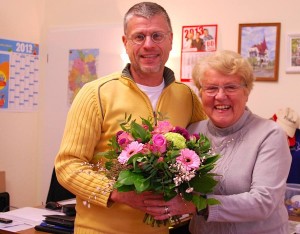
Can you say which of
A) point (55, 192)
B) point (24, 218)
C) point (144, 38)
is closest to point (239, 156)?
point (144, 38)

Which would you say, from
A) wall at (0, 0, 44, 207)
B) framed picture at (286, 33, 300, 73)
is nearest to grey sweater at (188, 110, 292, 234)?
framed picture at (286, 33, 300, 73)

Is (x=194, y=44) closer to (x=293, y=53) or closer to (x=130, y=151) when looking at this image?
(x=293, y=53)

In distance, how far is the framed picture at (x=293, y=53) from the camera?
3.56 meters

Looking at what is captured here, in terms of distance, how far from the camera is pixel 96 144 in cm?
184

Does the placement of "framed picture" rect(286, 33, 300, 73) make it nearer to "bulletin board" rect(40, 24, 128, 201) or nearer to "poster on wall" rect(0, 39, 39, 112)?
"bulletin board" rect(40, 24, 128, 201)

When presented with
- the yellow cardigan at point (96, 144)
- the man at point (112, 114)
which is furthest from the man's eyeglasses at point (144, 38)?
the yellow cardigan at point (96, 144)

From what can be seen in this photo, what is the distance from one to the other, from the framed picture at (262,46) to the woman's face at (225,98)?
1.91 m

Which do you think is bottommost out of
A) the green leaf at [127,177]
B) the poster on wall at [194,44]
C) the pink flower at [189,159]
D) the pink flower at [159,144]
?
the green leaf at [127,177]

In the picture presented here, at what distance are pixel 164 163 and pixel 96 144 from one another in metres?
0.46

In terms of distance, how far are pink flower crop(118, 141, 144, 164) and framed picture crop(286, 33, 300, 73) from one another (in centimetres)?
246

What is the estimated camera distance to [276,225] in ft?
5.78

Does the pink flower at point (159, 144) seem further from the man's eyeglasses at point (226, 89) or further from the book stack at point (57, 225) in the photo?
the book stack at point (57, 225)

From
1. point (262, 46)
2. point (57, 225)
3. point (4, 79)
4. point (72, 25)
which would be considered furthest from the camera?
point (72, 25)

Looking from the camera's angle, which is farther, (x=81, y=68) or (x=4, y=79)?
(x=81, y=68)
